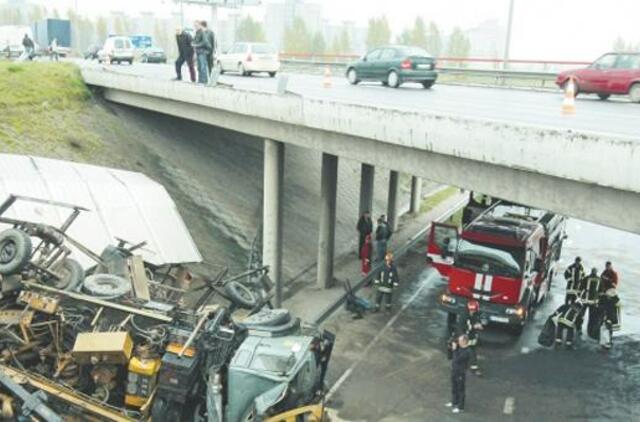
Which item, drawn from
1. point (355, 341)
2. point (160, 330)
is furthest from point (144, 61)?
point (160, 330)

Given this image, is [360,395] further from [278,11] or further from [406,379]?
[278,11]

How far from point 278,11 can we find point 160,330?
553 ft

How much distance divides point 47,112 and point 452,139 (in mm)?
16641

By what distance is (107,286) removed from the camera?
10.5 m

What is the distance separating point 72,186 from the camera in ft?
48.9

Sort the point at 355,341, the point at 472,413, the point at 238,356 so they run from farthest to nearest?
the point at 355,341, the point at 472,413, the point at 238,356

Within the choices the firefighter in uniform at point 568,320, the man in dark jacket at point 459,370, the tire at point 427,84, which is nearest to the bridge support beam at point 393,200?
the tire at point 427,84

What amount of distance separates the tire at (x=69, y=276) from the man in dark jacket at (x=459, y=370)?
6.51m

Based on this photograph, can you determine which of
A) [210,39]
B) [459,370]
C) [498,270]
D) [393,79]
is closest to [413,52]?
[393,79]

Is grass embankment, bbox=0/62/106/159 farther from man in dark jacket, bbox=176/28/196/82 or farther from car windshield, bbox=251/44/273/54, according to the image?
car windshield, bbox=251/44/273/54

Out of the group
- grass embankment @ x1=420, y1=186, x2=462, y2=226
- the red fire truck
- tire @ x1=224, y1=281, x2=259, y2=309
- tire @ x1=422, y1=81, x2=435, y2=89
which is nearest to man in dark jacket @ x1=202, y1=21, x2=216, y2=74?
tire @ x1=422, y1=81, x2=435, y2=89

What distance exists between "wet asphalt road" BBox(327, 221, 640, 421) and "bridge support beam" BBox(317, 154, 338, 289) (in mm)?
2256

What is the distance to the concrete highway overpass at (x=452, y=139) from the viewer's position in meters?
8.82

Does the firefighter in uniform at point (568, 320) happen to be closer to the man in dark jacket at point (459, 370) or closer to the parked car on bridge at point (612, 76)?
the man in dark jacket at point (459, 370)
